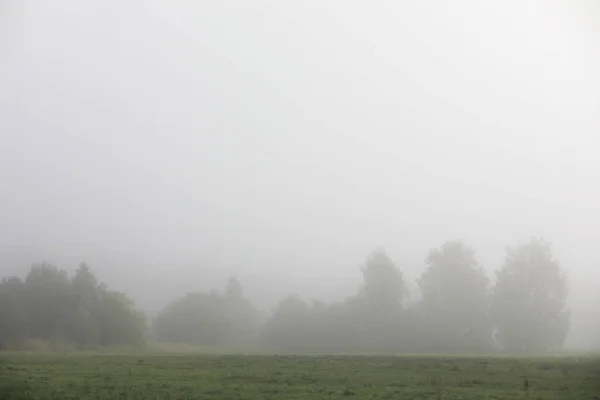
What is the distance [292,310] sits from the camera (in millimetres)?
121938

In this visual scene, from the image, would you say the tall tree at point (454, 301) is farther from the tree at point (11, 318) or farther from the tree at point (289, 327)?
the tree at point (11, 318)

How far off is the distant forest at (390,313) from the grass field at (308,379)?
4002 cm

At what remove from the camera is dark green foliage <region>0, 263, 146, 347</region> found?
314 feet

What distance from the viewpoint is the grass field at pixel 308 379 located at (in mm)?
36781

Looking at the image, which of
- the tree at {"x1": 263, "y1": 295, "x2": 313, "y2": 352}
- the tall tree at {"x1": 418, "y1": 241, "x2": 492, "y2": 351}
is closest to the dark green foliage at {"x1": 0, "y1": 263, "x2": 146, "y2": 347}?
the tree at {"x1": 263, "y1": 295, "x2": 313, "y2": 352}

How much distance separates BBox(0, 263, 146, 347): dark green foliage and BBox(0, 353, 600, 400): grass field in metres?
40.5

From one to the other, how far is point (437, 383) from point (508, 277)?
62.1m

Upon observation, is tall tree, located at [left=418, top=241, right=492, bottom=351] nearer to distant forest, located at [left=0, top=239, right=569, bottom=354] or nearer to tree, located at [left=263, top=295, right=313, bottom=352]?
distant forest, located at [left=0, top=239, right=569, bottom=354]

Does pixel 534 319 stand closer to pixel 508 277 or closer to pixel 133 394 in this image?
pixel 508 277

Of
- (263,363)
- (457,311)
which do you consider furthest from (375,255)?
(263,363)

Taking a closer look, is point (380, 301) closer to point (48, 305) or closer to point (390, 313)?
point (390, 313)

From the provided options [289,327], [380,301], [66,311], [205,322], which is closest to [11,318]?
[66,311]

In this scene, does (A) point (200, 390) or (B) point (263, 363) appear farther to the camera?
(B) point (263, 363)

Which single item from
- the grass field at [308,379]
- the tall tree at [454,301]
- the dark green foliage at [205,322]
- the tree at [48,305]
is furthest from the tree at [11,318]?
the tall tree at [454,301]
